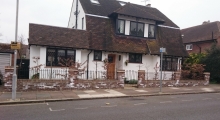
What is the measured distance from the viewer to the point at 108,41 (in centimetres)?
1812

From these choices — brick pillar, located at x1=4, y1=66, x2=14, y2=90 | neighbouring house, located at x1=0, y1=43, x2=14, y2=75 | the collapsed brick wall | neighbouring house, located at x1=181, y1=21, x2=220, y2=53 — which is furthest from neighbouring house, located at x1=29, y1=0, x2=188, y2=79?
neighbouring house, located at x1=181, y1=21, x2=220, y2=53

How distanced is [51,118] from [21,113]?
1477mm

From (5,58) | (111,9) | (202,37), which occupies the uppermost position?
(111,9)

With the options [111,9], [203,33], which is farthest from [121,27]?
[203,33]

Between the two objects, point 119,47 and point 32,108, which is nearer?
point 32,108

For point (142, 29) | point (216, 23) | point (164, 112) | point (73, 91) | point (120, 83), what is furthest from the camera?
point (216, 23)

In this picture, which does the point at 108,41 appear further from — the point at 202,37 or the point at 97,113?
the point at 202,37

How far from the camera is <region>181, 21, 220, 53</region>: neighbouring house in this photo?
2719 cm

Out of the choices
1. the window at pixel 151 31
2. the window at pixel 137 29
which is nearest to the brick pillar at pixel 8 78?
the window at pixel 137 29

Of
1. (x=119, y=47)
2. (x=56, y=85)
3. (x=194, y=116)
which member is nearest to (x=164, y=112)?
(x=194, y=116)

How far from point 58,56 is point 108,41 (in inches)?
187

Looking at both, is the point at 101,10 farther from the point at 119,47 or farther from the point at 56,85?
the point at 56,85

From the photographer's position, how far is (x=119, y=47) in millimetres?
17984

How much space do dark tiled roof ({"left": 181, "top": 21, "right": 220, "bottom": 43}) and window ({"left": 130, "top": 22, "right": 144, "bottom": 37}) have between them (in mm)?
13040
